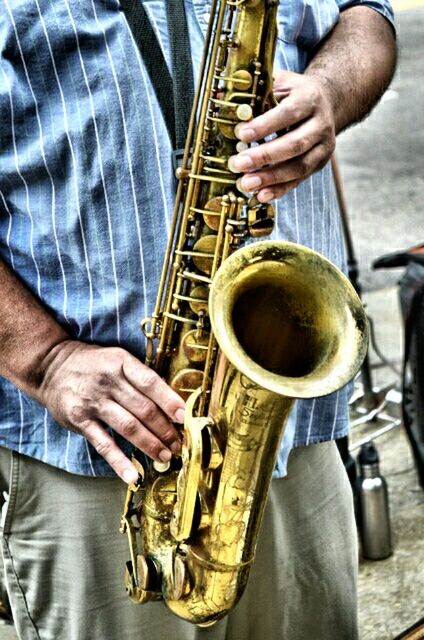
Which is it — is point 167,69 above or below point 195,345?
above

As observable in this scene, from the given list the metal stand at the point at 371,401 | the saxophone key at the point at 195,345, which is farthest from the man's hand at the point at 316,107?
the metal stand at the point at 371,401

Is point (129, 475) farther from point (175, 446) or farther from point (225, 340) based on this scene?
point (225, 340)

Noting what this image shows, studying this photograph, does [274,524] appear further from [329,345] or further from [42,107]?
[42,107]

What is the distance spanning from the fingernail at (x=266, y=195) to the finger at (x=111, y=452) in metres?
0.47

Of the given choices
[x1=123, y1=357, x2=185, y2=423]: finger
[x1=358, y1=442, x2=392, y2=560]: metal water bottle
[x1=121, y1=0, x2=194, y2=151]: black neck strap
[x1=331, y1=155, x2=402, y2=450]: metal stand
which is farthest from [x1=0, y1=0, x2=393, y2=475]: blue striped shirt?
[x1=331, y1=155, x2=402, y2=450]: metal stand

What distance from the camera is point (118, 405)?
1736mm

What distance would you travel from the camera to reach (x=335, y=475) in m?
2.21

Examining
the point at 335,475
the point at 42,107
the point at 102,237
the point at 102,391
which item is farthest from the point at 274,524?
the point at 42,107

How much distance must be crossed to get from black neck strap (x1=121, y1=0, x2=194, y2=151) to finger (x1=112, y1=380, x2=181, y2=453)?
0.44 metres

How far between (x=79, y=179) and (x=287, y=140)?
1.17 ft

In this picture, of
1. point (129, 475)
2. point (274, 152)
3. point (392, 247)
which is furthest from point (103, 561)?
point (392, 247)

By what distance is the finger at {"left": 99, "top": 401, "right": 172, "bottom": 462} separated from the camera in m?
1.73

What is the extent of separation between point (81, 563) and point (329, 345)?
1.99 feet

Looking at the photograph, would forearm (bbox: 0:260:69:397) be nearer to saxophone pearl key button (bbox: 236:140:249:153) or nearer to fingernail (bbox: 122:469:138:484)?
fingernail (bbox: 122:469:138:484)
